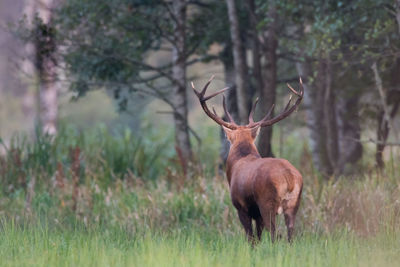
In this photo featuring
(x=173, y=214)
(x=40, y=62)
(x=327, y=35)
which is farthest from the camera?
(x=40, y=62)

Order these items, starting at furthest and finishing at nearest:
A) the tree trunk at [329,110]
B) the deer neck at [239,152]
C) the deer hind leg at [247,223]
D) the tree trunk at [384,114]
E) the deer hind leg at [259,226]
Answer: the tree trunk at [329,110]
the tree trunk at [384,114]
the deer neck at [239,152]
the deer hind leg at [259,226]
the deer hind leg at [247,223]

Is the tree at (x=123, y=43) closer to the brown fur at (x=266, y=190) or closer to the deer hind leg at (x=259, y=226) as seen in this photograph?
the deer hind leg at (x=259, y=226)

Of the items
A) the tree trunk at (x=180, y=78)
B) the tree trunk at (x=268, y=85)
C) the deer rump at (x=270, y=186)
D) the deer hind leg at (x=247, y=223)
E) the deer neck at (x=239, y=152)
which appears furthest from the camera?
the tree trunk at (x=180, y=78)

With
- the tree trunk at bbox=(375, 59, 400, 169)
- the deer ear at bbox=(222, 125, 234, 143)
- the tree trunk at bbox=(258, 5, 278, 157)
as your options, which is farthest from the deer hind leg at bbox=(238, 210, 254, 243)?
the tree trunk at bbox=(258, 5, 278, 157)

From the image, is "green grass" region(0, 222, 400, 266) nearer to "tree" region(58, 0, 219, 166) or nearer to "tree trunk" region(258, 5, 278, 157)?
"tree trunk" region(258, 5, 278, 157)

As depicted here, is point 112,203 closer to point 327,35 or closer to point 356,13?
point 327,35

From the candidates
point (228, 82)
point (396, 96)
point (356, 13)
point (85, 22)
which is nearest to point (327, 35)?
point (356, 13)

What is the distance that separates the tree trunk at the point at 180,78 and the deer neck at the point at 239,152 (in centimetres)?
514

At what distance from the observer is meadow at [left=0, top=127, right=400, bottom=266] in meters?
6.04

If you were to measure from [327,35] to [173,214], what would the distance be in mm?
3736

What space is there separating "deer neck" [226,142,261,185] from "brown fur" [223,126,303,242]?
208mm

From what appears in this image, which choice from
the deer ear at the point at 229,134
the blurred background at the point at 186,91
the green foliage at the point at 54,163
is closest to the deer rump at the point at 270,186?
the deer ear at the point at 229,134

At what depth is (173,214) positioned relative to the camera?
9.44 m

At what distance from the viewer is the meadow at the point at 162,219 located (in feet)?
19.8
